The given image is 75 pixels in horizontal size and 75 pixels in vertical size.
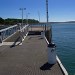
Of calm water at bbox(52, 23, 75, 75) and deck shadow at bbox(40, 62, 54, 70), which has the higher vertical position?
deck shadow at bbox(40, 62, 54, 70)

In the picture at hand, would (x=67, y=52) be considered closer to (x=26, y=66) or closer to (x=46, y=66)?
(x=46, y=66)

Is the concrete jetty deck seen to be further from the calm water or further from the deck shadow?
the calm water

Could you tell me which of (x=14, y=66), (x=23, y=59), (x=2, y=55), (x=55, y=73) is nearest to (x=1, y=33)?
(x=2, y=55)

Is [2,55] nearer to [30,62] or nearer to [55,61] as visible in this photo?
[30,62]

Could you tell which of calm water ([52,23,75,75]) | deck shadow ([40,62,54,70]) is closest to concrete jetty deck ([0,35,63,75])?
deck shadow ([40,62,54,70])

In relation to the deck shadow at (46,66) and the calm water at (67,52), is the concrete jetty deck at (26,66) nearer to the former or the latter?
the deck shadow at (46,66)

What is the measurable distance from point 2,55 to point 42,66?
13.1ft

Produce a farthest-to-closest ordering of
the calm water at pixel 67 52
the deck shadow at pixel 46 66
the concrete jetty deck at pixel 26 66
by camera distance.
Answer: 1. the calm water at pixel 67 52
2. the deck shadow at pixel 46 66
3. the concrete jetty deck at pixel 26 66

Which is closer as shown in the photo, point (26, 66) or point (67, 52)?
point (26, 66)

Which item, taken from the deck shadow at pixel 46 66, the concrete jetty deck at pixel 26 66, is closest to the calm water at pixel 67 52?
the concrete jetty deck at pixel 26 66

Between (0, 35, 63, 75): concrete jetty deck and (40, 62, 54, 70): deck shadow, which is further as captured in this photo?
(40, 62, 54, 70): deck shadow

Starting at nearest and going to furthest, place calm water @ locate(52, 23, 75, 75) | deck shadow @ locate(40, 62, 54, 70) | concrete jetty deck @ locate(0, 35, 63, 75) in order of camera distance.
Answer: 1. concrete jetty deck @ locate(0, 35, 63, 75)
2. deck shadow @ locate(40, 62, 54, 70)
3. calm water @ locate(52, 23, 75, 75)

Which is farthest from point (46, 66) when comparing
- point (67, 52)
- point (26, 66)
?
point (67, 52)

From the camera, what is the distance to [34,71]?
10070mm
